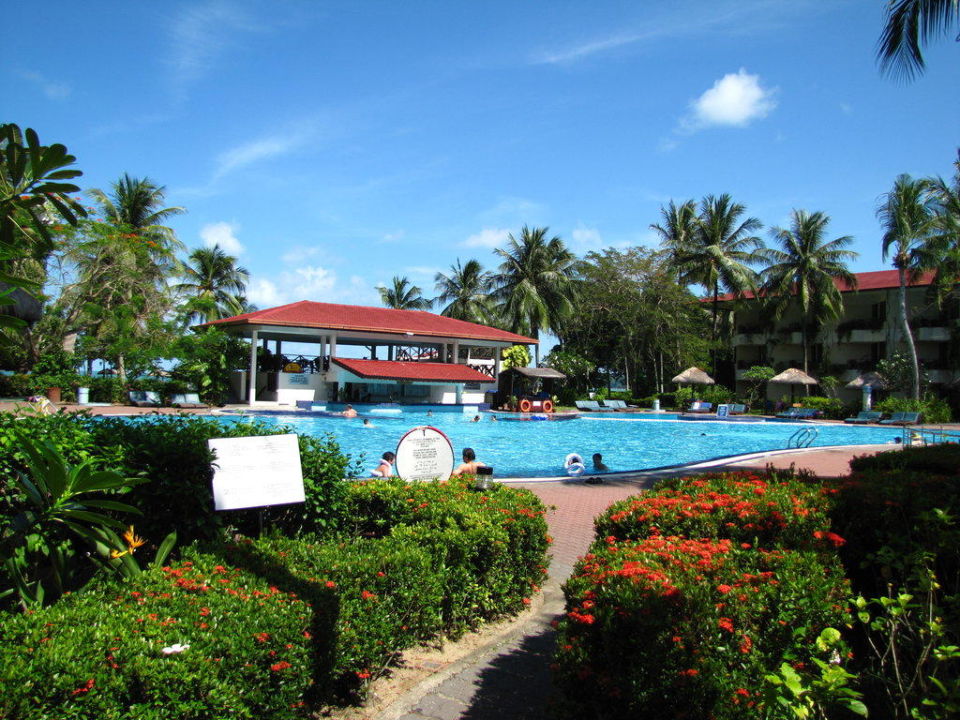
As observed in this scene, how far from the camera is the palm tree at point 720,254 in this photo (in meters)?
41.5

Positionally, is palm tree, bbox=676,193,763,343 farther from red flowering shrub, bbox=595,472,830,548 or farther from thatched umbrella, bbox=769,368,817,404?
red flowering shrub, bbox=595,472,830,548

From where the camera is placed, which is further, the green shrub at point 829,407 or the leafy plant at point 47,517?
the green shrub at point 829,407

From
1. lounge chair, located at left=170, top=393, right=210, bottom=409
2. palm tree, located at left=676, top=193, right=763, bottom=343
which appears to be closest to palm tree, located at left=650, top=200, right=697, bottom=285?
palm tree, located at left=676, top=193, right=763, bottom=343

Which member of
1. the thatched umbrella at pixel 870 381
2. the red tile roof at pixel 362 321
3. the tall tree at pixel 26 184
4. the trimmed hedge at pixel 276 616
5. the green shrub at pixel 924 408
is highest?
the red tile roof at pixel 362 321

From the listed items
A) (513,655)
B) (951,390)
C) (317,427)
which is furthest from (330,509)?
(951,390)

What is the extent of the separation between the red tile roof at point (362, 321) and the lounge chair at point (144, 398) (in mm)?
4965

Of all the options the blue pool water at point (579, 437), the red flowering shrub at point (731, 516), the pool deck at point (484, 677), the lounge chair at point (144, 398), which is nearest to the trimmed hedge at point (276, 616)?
the pool deck at point (484, 677)

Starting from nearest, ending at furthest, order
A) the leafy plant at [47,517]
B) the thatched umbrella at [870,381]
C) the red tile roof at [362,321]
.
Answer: the leafy plant at [47,517]
the red tile roof at [362,321]
the thatched umbrella at [870,381]

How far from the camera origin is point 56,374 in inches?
1147

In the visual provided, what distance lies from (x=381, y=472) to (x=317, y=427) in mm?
15079

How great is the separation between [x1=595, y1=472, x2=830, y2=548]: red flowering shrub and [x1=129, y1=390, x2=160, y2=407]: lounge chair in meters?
28.7

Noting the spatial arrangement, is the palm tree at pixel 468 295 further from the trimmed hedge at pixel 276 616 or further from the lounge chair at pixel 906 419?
the trimmed hedge at pixel 276 616

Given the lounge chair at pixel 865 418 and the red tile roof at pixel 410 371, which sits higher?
the red tile roof at pixel 410 371

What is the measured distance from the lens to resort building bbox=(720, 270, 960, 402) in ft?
124
